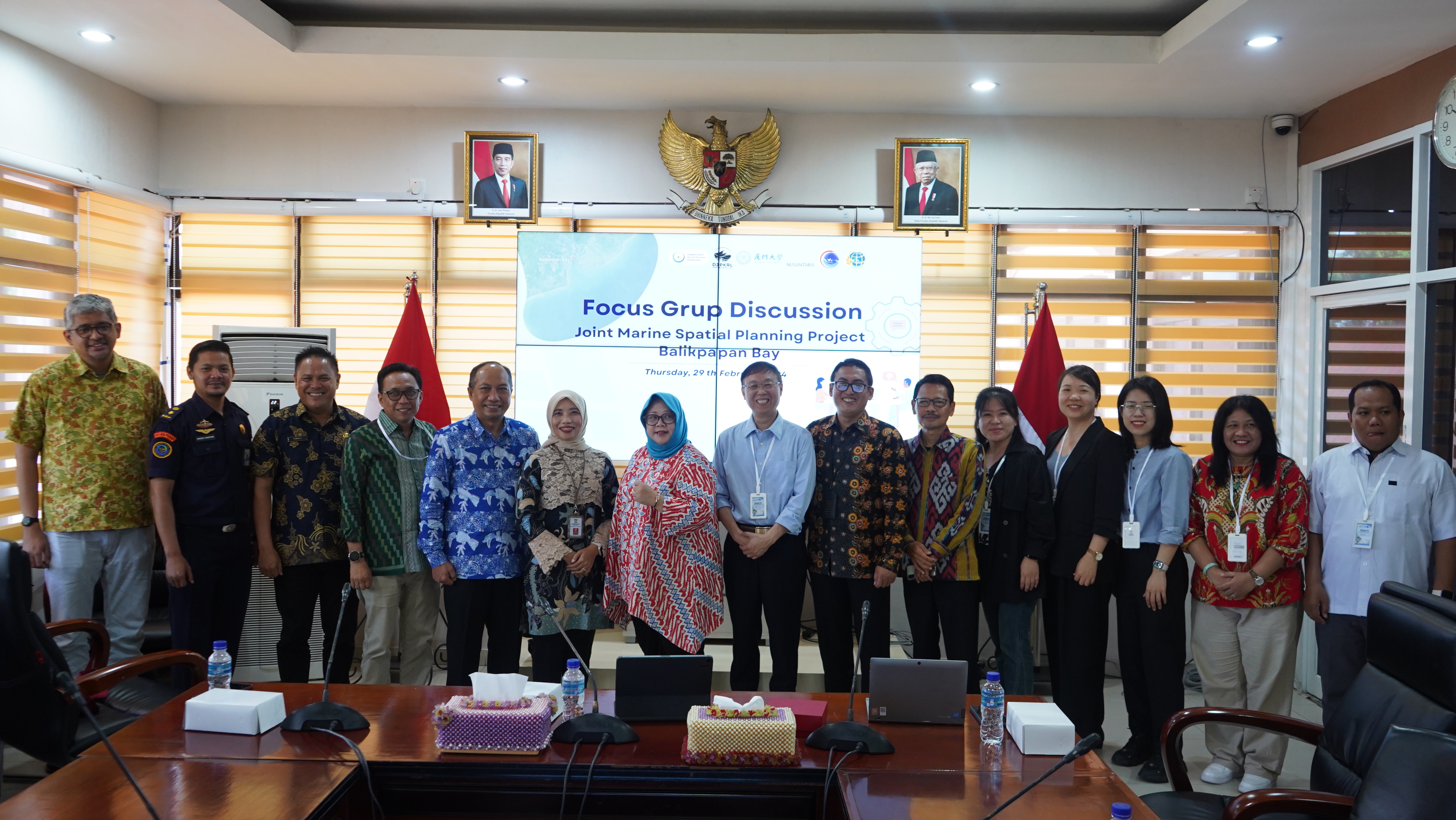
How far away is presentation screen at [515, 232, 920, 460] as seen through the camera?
16.9 ft

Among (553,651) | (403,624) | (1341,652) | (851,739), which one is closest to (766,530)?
(553,651)

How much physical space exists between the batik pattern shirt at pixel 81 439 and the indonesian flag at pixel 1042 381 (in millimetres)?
4097

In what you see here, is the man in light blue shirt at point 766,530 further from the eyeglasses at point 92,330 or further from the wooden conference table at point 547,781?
the eyeglasses at point 92,330

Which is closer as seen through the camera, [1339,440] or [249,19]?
[249,19]

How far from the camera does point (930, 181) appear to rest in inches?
A: 200

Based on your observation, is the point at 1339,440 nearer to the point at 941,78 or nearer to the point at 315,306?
the point at 941,78

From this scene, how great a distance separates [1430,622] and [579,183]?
4.39 metres

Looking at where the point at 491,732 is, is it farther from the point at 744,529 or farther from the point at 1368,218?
the point at 1368,218

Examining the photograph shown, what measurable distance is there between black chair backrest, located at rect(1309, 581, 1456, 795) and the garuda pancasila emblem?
3668 millimetres

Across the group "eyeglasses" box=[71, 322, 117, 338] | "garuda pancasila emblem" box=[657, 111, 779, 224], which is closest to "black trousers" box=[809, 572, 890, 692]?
"garuda pancasila emblem" box=[657, 111, 779, 224]

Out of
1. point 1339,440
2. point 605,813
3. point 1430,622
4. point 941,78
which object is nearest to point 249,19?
point 941,78

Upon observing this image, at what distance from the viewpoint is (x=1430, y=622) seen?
6.26ft

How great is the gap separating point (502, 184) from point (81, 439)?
8.34 feet

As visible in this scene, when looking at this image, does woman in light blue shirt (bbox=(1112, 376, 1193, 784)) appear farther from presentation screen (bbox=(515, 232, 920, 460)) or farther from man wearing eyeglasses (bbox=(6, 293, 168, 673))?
man wearing eyeglasses (bbox=(6, 293, 168, 673))
